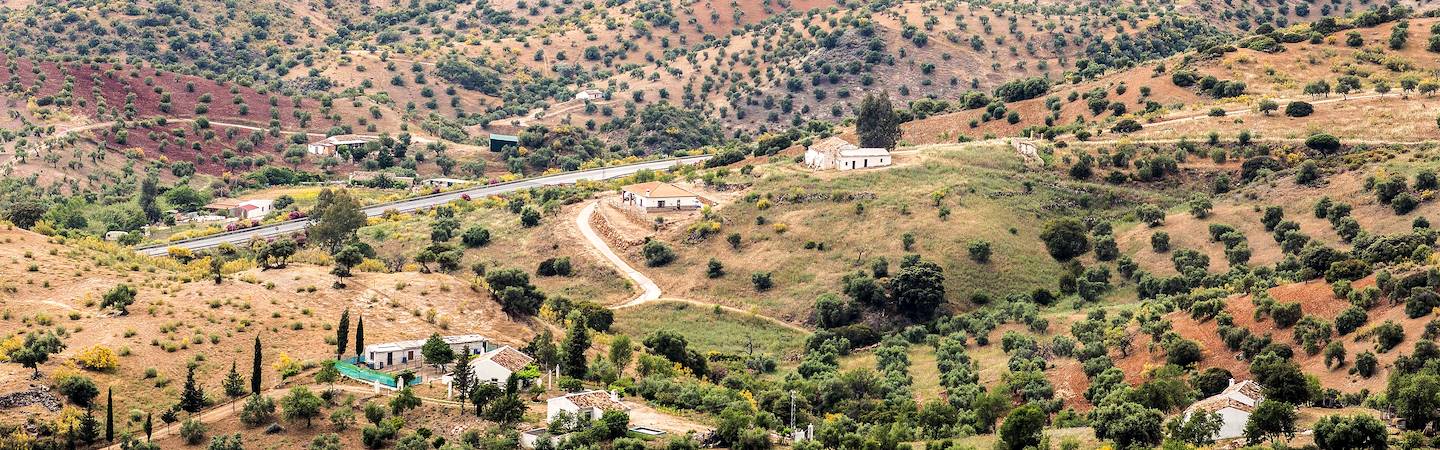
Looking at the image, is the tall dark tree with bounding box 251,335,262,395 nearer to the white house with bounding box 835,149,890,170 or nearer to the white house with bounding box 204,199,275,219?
the white house with bounding box 835,149,890,170

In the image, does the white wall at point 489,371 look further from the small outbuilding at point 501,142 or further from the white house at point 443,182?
the small outbuilding at point 501,142

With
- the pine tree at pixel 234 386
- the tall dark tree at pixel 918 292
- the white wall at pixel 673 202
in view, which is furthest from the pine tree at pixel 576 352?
the white wall at pixel 673 202

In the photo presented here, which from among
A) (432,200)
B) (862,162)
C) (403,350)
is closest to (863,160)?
(862,162)

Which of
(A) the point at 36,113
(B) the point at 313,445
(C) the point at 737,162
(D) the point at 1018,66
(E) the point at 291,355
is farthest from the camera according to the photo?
(D) the point at 1018,66

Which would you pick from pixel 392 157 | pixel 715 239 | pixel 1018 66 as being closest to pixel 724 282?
pixel 715 239

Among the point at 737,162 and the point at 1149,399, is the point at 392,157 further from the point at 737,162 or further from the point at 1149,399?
the point at 1149,399

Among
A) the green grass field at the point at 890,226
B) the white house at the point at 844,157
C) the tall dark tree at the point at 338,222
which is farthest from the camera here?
the white house at the point at 844,157
